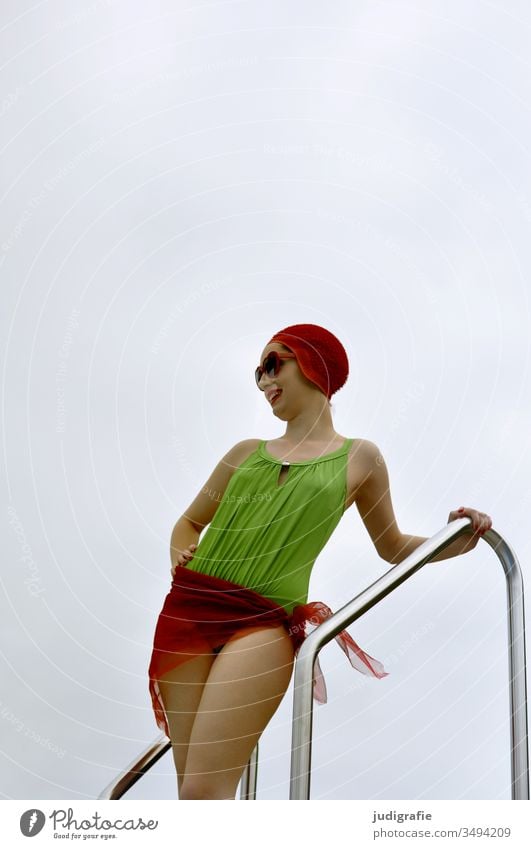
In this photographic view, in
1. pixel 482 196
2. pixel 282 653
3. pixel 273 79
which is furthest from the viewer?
pixel 273 79

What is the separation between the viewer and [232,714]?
59.0 inches

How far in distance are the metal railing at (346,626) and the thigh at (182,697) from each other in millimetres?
251

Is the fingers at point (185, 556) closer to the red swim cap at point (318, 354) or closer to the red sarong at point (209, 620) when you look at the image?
the red sarong at point (209, 620)

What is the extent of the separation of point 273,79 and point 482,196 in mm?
851

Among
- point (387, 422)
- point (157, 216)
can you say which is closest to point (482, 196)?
point (387, 422)

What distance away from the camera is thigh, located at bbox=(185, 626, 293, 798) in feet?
4.90

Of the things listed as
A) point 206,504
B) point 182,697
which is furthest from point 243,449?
point 182,697

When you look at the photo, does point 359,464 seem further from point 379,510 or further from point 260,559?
point 260,559

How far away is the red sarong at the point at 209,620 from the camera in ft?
5.34

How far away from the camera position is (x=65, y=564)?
7.55 ft

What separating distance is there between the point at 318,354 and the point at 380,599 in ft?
2.26

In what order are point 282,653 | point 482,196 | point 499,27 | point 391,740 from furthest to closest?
point 499,27 → point 482,196 → point 391,740 → point 282,653
